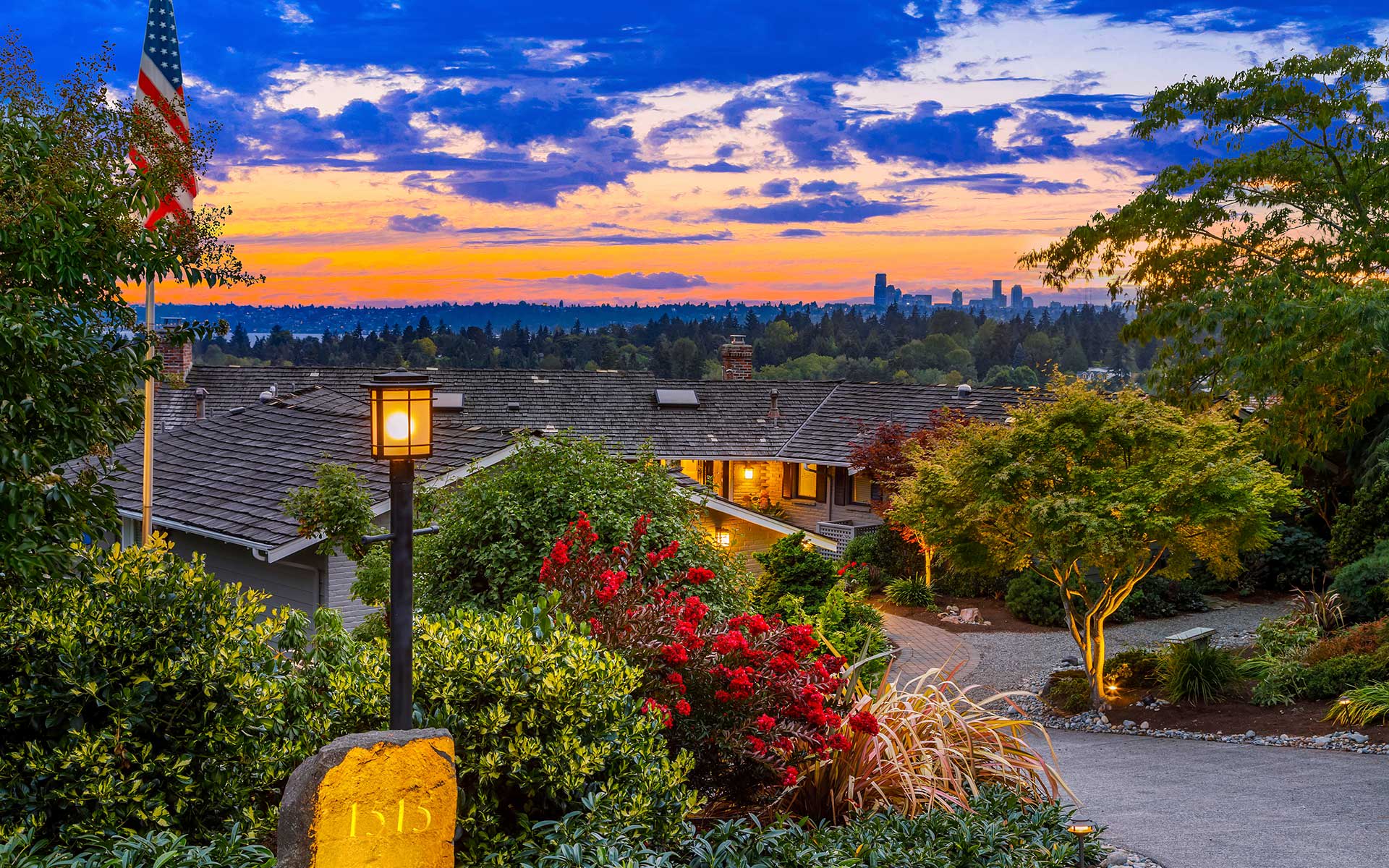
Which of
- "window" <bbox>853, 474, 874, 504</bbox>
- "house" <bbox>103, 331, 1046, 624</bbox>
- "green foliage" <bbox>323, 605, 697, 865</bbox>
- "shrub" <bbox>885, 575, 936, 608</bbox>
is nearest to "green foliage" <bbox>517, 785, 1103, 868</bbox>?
"green foliage" <bbox>323, 605, 697, 865</bbox>

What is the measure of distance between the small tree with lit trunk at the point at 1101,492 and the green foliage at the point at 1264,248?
3242 mm

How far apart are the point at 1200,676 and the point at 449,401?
2514 centimetres

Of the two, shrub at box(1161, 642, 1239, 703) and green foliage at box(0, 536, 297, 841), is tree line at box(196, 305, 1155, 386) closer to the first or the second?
shrub at box(1161, 642, 1239, 703)

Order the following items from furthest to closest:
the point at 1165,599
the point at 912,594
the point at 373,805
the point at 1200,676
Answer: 1. the point at 912,594
2. the point at 1165,599
3. the point at 1200,676
4. the point at 373,805

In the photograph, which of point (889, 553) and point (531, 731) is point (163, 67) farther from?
point (889, 553)

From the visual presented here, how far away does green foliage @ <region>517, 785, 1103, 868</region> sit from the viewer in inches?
180

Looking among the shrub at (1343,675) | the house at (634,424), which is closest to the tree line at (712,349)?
the house at (634,424)

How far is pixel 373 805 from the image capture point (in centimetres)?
421

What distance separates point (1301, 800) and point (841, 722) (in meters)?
5.06

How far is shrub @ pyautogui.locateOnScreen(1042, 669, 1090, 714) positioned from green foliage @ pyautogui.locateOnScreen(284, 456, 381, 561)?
1025 cm

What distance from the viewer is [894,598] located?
82.6ft

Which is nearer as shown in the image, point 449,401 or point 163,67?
point 163,67

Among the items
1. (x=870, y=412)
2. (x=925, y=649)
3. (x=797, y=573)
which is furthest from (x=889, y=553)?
(x=797, y=573)

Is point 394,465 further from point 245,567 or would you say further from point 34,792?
point 245,567
